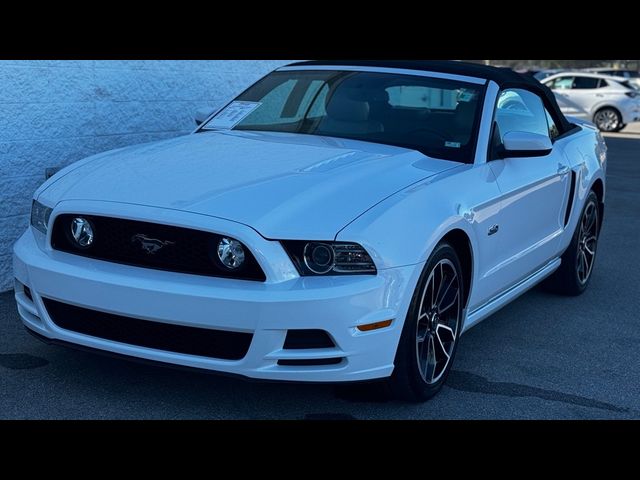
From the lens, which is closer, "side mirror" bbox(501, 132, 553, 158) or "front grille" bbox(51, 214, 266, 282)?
"front grille" bbox(51, 214, 266, 282)

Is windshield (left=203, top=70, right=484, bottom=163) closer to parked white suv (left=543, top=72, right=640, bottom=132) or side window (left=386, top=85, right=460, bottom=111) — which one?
side window (left=386, top=85, right=460, bottom=111)

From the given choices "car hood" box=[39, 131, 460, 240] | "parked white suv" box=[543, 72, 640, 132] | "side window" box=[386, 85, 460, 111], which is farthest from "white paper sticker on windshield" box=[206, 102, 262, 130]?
"parked white suv" box=[543, 72, 640, 132]

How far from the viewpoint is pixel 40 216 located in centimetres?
457

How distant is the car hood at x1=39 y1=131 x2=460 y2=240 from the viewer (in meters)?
4.04

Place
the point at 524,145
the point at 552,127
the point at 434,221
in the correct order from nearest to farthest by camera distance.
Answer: the point at 434,221 < the point at 524,145 < the point at 552,127

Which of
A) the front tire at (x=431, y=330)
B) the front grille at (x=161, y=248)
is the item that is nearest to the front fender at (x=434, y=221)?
the front tire at (x=431, y=330)

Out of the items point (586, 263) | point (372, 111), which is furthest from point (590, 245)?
point (372, 111)

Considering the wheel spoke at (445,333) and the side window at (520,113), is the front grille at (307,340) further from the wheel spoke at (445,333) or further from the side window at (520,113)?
the side window at (520,113)

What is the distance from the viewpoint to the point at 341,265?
156 inches

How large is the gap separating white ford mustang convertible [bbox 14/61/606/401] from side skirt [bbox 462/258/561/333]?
0.02 m

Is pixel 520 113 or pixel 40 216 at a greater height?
pixel 520 113

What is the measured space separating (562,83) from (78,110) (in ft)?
61.6

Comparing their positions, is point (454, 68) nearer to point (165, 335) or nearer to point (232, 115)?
point (232, 115)

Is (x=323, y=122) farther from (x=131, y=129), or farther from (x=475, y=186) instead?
(x=131, y=129)
